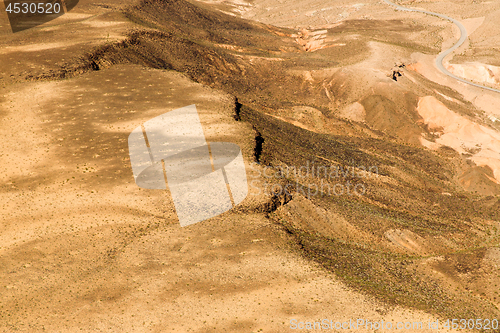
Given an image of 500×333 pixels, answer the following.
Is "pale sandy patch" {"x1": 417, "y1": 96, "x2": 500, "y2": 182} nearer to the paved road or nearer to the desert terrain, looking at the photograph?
the desert terrain

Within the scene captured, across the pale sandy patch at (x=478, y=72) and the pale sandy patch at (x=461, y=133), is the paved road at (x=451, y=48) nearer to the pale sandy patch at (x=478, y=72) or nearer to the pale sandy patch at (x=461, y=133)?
the pale sandy patch at (x=478, y=72)

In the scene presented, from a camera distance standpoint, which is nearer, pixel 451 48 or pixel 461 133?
pixel 461 133

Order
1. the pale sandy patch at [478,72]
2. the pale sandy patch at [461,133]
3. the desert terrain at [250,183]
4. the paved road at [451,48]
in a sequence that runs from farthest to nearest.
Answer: the paved road at [451,48], the pale sandy patch at [478,72], the pale sandy patch at [461,133], the desert terrain at [250,183]

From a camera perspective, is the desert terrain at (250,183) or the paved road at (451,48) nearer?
the desert terrain at (250,183)

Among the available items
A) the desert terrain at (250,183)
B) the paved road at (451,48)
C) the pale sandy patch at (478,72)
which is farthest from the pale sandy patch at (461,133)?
the pale sandy patch at (478,72)

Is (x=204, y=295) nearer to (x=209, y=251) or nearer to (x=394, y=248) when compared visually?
(x=209, y=251)

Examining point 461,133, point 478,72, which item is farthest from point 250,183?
point 478,72

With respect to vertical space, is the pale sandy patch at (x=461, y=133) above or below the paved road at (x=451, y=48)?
below

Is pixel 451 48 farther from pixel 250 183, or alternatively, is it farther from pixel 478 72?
pixel 250 183
